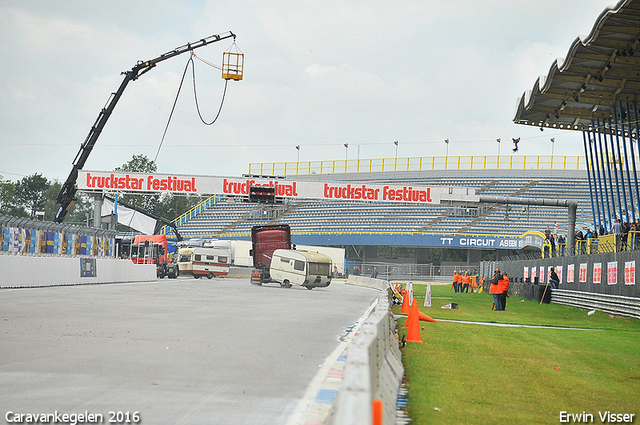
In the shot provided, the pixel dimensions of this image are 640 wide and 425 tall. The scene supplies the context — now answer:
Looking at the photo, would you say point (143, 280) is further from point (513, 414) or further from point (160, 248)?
point (513, 414)

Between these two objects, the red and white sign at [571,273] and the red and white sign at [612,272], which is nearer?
the red and white sign at [612,272]

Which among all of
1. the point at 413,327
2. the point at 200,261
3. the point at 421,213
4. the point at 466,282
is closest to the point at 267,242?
the point at 200,261

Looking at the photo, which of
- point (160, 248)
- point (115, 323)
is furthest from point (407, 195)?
point (115, 323)

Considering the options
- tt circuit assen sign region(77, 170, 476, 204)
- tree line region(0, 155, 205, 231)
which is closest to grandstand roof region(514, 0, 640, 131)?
tt circuit assen sign region(77, 170, 476, 204)

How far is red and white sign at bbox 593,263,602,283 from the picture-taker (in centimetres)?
2647

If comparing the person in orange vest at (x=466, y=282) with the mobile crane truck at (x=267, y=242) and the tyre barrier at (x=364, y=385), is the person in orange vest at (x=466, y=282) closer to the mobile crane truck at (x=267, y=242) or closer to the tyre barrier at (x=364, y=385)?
the mobile crane truck at (x=267, y=242)

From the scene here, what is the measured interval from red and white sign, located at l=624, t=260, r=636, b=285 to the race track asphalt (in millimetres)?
10870

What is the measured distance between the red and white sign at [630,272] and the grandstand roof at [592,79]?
8925mm

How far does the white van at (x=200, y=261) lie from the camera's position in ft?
176

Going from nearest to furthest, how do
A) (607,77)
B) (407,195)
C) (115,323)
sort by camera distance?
(115,323)
(607,77)
(407,195)

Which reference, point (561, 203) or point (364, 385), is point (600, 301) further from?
point (364, 385)

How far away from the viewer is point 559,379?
9406 millimetres

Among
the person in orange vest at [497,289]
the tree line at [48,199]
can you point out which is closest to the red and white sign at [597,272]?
the person in orange vest at [497,289]

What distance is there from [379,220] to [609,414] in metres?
63.0
